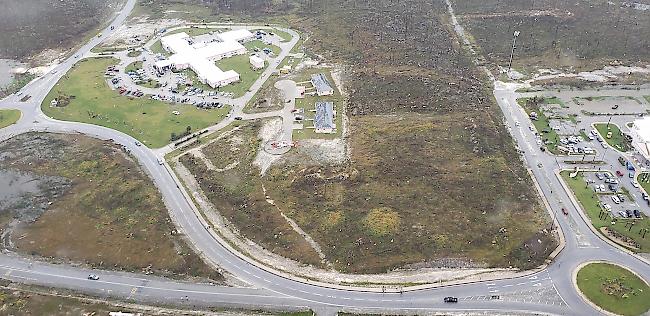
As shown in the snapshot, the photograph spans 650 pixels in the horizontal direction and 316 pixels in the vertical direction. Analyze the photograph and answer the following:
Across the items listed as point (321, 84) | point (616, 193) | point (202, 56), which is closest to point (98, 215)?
point (321, 84)

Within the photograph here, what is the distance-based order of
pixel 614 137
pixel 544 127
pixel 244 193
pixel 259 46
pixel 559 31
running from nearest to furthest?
pixel 244 193, pixel 614 137, pixel 544 127, pixel 259 46, pixel 559 31

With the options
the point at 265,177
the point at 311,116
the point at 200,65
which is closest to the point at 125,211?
the point at 265,177

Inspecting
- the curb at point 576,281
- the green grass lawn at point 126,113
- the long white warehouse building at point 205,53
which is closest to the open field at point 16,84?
the green grass lawn at point 126,113

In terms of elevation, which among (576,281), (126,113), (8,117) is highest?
(8,117)

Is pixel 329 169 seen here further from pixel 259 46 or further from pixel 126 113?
pixel 259 46

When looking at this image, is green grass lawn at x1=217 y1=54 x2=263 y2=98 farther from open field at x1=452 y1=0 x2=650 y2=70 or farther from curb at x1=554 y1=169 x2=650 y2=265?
curb at x1=554 y1=169 x2=650 y2=265

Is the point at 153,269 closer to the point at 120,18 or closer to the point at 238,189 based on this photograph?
the point at 238,189
